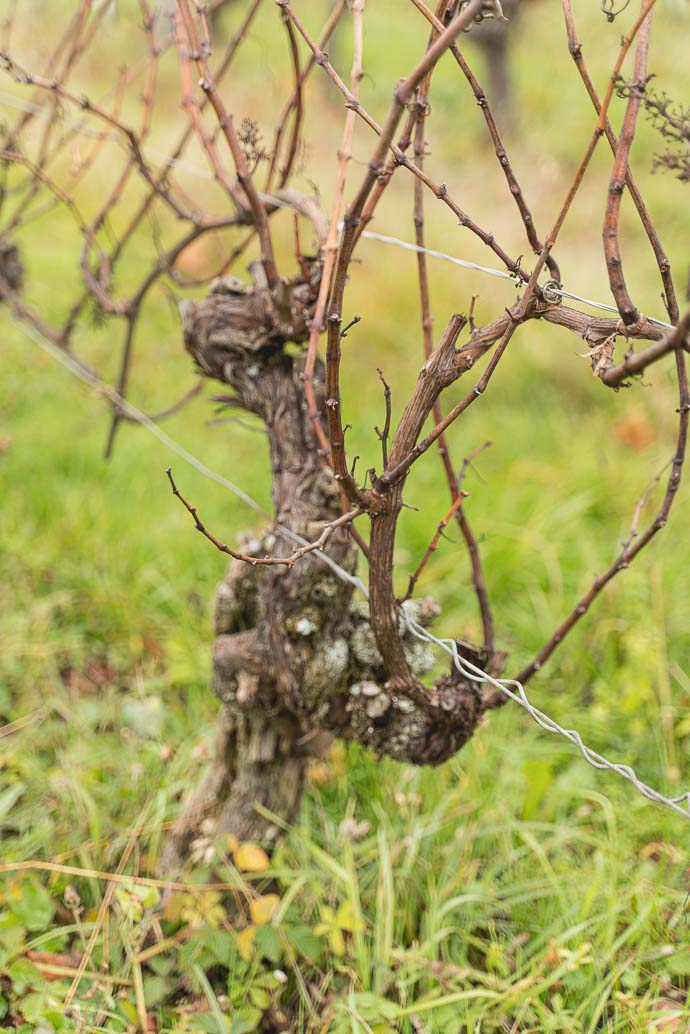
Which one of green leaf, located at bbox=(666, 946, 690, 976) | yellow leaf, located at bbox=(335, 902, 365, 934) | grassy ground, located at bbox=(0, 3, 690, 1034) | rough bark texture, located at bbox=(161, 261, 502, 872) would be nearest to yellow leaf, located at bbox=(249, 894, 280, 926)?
grassy ground, located at bbox=(0, 3, 690, 1034)

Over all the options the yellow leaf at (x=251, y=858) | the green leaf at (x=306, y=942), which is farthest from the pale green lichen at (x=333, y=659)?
the green leaf at (x=306, y=942)

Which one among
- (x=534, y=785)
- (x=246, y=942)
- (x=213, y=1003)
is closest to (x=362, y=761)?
(x=534, y=785)

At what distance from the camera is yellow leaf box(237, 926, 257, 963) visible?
73.5 inches

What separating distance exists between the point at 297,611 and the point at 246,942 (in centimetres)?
73

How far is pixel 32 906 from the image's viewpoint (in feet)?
6.61

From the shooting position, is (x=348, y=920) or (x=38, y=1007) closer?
(x=38, y=1007)

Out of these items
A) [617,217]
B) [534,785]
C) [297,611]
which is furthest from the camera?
[534,785]

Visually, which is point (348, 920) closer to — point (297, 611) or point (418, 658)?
point (418, 658)

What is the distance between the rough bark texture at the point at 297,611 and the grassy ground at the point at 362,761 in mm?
443

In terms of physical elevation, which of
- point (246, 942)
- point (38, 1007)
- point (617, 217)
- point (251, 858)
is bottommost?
point (38, 1007)

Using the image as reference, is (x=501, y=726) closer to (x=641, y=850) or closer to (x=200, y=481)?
(x=641, y=850)

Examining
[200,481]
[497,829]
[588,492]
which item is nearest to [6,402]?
[200,481]

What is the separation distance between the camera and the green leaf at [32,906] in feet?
6.51

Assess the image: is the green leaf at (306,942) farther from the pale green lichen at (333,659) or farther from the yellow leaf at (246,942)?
the pale green lichen at (333,659)
